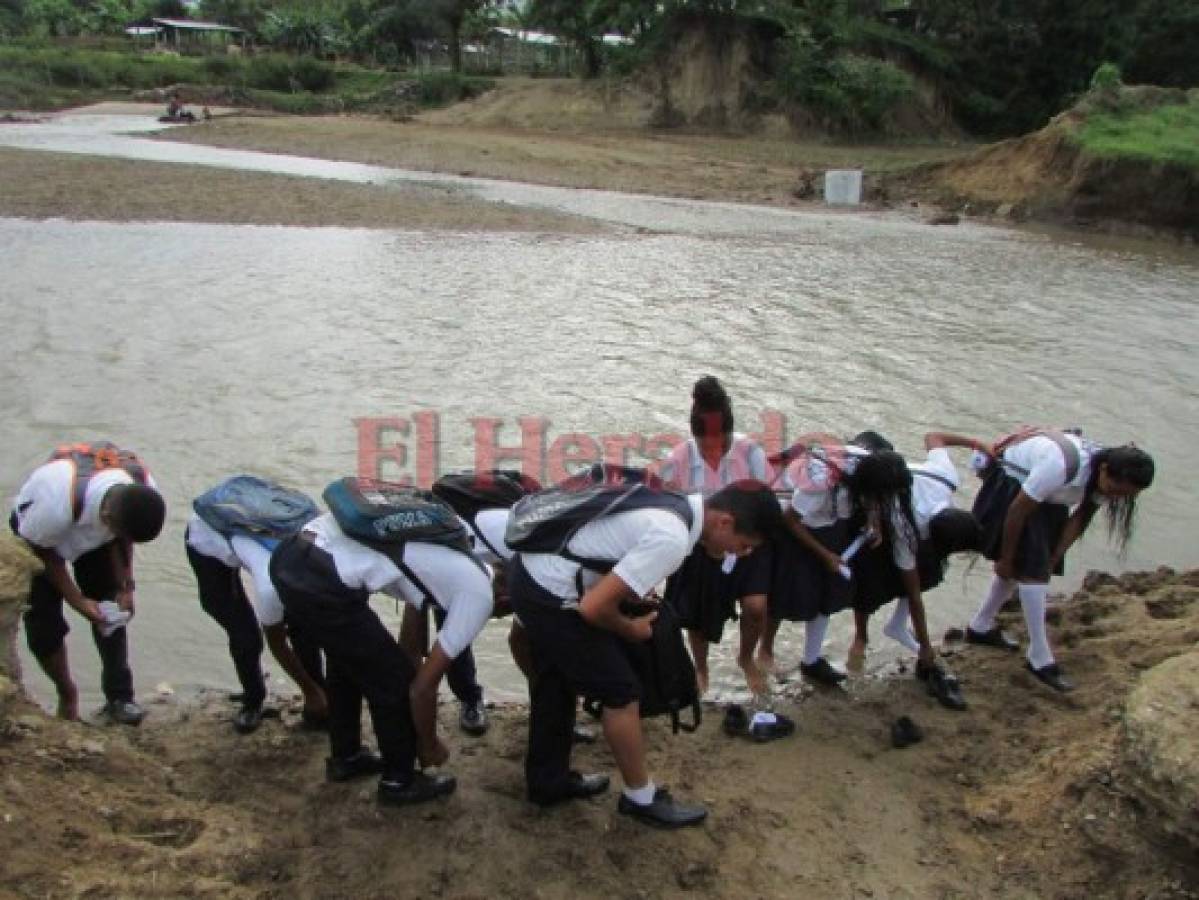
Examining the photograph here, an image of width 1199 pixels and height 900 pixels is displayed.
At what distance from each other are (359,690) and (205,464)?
4183mm

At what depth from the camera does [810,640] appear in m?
4.88

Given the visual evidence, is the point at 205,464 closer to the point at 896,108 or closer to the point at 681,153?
the point at 681,153

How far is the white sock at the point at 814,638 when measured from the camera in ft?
15.8

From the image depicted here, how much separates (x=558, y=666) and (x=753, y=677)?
5.03 ft

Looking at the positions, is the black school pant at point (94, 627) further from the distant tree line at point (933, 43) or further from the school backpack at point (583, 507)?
the distant tree line at point (933, 43)

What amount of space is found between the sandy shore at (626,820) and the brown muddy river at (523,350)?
914 mm

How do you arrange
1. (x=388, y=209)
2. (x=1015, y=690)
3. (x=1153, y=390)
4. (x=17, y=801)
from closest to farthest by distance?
(x=17, y=801) → (x=1015, y=690) → (x=1153, y=390) → (x=388, y=209)

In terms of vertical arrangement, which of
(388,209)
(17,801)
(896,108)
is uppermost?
(896,108)

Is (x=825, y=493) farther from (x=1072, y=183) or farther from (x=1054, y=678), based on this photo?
(x=1072, y=183)

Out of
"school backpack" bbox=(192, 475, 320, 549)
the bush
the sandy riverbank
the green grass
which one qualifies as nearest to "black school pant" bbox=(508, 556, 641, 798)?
"school backpack" bbox=(192, 475, 320, 549)

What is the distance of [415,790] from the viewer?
371 centimetres

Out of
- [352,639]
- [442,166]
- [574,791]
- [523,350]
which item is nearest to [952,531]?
[574,791]

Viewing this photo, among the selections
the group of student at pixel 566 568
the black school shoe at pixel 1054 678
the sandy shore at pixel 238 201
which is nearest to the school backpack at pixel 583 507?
the group of student at pixel 566 568

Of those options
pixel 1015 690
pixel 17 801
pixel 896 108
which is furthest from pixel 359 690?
pixel 896 108
